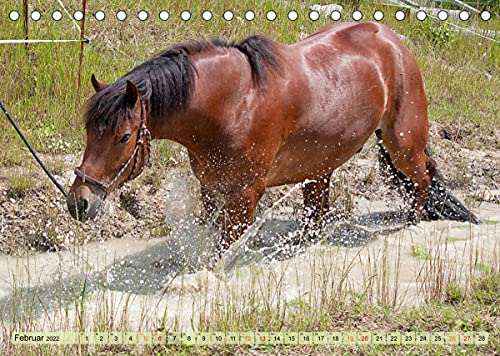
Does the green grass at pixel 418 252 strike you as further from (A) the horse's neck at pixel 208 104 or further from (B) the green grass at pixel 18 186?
(B) the green grass at pixel 18 186

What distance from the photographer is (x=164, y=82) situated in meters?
4.44

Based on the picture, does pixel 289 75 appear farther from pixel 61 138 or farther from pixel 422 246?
pixel 61 138

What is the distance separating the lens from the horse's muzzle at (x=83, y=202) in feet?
13.9

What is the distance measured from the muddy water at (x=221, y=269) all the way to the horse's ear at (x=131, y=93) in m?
0.92

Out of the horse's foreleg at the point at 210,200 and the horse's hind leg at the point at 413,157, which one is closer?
the horse's foreleg at the point at 210,200

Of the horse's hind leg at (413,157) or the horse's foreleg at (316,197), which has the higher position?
the horse's hind leg at (413,157)

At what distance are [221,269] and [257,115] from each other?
3.40 feet

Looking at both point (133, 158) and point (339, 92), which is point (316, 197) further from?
point (133, 158)

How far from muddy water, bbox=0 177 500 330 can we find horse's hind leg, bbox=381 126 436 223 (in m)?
0.26

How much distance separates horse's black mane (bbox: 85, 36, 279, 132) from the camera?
4.23 meters

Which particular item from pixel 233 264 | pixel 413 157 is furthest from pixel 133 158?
pixel 413 157

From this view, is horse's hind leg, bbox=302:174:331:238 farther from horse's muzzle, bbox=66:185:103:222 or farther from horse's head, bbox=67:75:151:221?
horse's muzzle, bbox=66:185:103:222

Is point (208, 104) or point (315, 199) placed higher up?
point (208, 104)

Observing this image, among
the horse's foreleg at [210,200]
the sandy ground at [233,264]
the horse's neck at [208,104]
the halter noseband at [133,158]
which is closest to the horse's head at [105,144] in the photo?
the halter noseband at [133,158]
